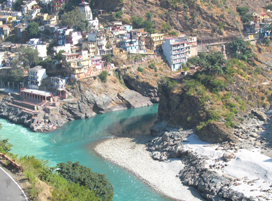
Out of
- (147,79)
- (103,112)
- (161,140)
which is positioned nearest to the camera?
(161,140)

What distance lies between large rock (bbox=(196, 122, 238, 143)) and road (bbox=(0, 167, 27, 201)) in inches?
755

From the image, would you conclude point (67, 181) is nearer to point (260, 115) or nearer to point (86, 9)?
point (260, 115)

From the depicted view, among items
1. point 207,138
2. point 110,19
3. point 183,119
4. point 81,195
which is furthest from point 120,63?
point 81,195

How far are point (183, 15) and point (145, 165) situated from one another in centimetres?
4212

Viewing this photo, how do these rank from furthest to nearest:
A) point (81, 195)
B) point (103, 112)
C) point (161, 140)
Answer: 1. point (103, 112)
2. point (161, 140)
3. point (81, 195)

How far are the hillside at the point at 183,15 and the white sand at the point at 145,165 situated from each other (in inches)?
1296

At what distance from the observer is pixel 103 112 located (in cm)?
5294

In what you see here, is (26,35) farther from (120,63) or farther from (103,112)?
(103,112)

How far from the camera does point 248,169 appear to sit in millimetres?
30609

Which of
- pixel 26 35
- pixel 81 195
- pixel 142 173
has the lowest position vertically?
pixel 142 173

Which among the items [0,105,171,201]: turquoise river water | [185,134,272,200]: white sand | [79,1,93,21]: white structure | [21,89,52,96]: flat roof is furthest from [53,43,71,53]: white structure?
[185,134,272,200]: white sand

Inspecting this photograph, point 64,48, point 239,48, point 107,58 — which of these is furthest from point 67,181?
point 239,48

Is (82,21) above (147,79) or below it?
above

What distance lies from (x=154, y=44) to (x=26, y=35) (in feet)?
70.6
